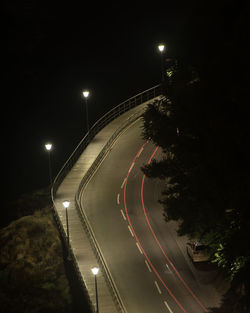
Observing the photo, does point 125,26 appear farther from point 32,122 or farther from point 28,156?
point 28,156

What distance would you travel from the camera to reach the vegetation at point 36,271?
36438mm

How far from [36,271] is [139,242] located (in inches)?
303

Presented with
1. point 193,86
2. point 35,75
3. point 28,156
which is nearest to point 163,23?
point 35,75

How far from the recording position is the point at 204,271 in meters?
35.4

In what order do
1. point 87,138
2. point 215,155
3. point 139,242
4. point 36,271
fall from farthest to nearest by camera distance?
point 87,138 < point 36,271 < point 139,242 < point 215,155

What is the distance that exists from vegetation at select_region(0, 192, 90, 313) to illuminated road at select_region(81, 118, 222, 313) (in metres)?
3.07

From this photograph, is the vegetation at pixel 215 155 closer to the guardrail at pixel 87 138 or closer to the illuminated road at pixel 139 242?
the illuminated road at pixel 139 242

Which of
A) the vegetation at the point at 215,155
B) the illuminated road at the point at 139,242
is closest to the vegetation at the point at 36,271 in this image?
the illuminated road at the point at 139,242

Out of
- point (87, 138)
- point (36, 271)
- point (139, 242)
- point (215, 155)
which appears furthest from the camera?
point (87, 138)

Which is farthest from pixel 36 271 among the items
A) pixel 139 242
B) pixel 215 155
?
pixel 215 155

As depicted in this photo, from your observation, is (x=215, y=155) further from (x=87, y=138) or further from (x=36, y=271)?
(x=87, y=138)

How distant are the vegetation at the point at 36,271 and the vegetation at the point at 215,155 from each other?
1090 centimetres

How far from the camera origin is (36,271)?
39.1 metres

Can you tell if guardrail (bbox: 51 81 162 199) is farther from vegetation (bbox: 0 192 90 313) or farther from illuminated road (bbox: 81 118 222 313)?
vegetation (bbox: 0 192 90 313)
